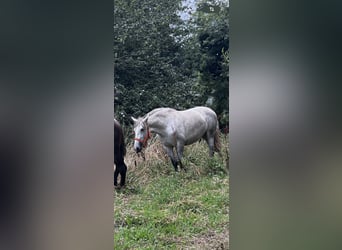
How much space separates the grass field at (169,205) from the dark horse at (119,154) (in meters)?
0.04

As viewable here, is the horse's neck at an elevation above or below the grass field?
above

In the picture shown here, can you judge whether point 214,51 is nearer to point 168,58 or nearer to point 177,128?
point 168,58

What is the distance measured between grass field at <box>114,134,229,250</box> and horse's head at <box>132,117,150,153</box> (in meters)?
0.05

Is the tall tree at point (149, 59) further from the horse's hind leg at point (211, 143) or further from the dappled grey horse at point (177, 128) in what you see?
the horse's hind leg at point (211, 143)

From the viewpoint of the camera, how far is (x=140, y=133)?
8.24 feet

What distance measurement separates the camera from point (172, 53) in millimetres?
2523

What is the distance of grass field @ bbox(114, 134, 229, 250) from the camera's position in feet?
8.07

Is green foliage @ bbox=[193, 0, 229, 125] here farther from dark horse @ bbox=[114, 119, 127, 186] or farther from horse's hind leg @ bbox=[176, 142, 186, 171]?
dark horse @ bbox=[114, 119, 127, 186]

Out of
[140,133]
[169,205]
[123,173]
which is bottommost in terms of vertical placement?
[169,205]

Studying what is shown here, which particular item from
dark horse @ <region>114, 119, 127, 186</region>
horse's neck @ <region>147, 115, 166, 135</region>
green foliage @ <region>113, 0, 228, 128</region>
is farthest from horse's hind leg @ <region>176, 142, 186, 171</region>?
dark horse @ <region>114, 119, 127, 186</region>

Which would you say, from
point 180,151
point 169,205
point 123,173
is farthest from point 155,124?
point 169,205

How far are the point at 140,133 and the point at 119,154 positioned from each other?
0.22 m
